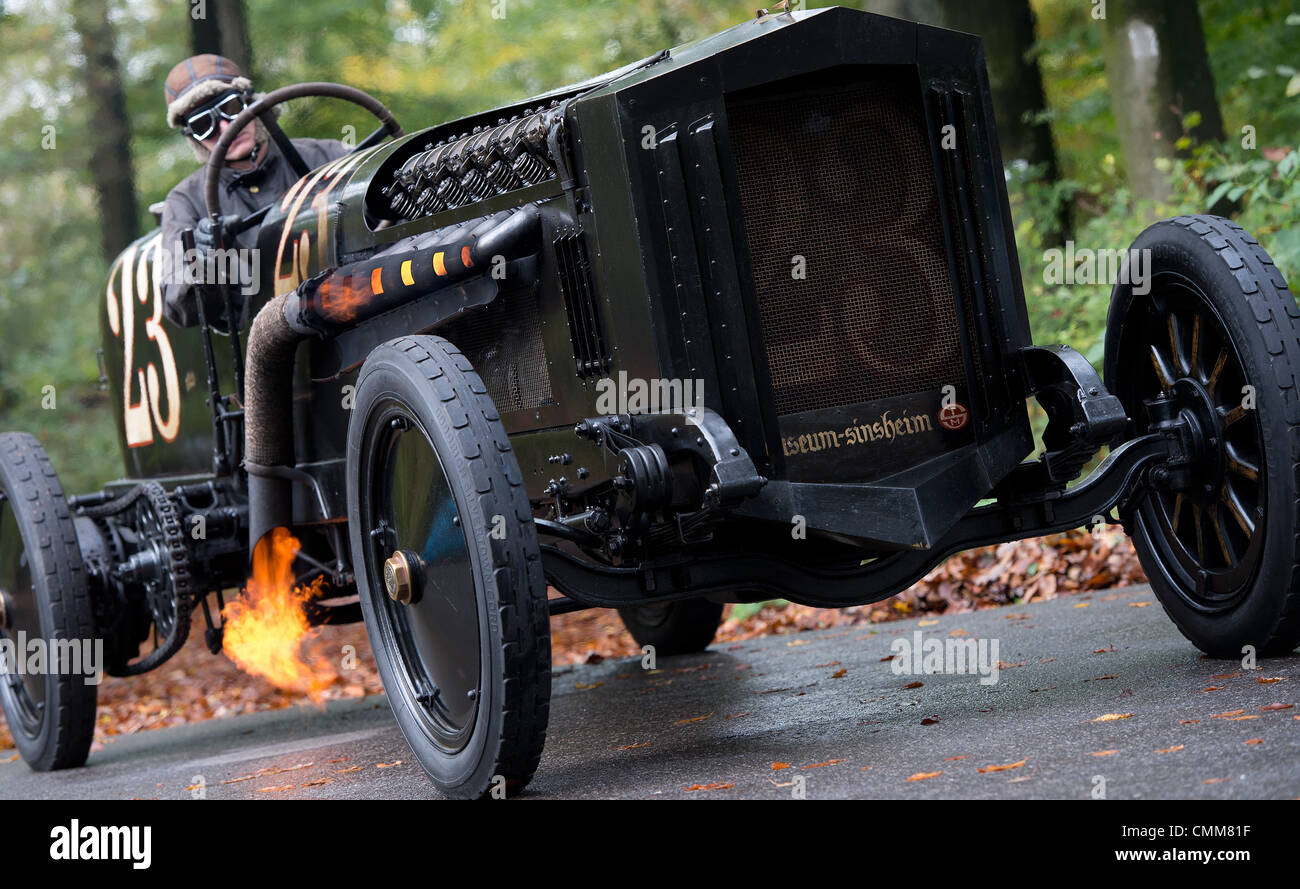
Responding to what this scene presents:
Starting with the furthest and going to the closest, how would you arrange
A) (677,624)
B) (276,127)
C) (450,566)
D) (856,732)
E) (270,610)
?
(677,624)
(276,127)
(270,610)
(856,732)
(450,566)

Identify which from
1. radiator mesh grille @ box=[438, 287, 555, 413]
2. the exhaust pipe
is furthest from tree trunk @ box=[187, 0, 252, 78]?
radiator mesh grille @ box=[438, 287, 555, 413]

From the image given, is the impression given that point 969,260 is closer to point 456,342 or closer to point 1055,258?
point 456,342

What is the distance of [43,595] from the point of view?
570 cm

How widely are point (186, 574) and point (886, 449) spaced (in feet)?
9.40

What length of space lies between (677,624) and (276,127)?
282 centimetres

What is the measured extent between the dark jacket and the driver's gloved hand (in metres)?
0.14

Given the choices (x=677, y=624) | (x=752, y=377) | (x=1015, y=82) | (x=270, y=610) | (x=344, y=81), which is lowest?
(x=677, y=624)

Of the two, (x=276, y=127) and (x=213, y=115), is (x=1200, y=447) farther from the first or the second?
(x=213, y=115)

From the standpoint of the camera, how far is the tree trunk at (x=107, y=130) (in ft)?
45.2

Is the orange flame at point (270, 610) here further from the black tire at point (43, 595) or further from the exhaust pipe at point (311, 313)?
the black tire at point (43, 595)

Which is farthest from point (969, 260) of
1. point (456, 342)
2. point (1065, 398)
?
point (456, 342)

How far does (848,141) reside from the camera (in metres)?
4.18

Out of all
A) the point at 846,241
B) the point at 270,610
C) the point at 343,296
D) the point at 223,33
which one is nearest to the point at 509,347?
the point at 343,296

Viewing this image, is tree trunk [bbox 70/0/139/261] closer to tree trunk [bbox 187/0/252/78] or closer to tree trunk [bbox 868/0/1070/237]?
tree trunk [bbox 187/0/252/78]
